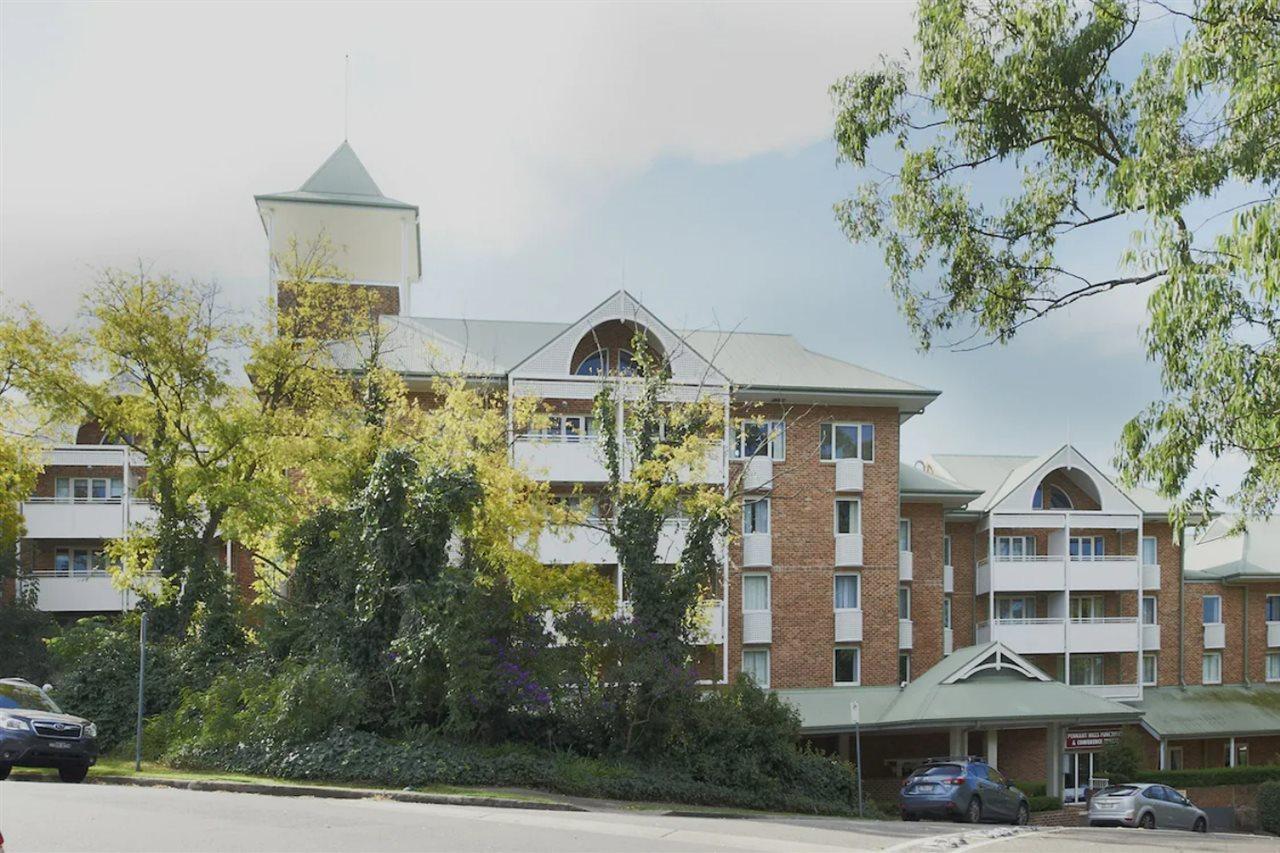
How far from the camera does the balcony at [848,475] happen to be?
39.9 metres

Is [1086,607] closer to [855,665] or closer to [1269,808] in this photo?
[1269,808]

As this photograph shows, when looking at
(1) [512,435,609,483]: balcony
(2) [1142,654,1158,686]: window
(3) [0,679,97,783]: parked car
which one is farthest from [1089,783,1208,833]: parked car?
(3) [0,679,97,783]: parked car

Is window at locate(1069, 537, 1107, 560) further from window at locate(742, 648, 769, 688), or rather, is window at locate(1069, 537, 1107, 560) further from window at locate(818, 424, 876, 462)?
window at locate(742, 648, 769, 688)

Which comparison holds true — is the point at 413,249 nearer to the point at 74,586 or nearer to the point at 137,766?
the point at 74,586

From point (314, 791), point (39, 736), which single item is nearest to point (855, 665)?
point (314, 791)

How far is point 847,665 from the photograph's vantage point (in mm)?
39812

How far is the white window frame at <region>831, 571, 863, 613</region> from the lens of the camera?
39656 mm

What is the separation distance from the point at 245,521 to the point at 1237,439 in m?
19.3

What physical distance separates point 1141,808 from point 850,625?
427 inches

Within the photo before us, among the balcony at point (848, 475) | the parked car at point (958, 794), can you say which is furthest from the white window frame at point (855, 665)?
the parked car at point (958, 794)

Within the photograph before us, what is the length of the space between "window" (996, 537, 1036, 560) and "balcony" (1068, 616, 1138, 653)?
9.67ft

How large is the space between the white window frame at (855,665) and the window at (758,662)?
2.03 m

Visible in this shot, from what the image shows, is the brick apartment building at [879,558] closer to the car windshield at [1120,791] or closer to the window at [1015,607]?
the window at [1015,607]

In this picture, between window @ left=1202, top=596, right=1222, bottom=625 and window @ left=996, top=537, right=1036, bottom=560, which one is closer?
window @ left=996, top=537, right=1036, bottom=560
